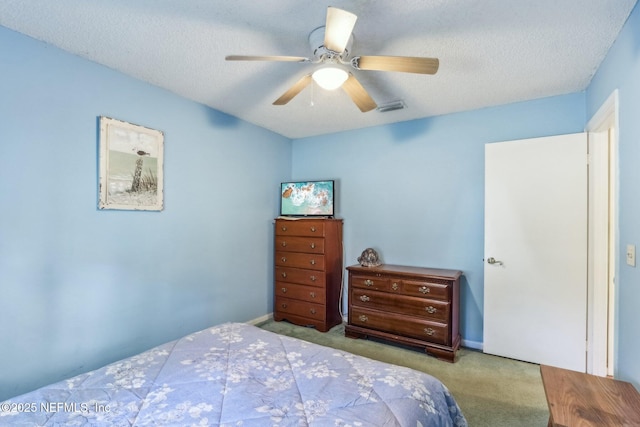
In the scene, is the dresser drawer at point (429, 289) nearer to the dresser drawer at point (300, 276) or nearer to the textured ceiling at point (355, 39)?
the dresser drawer at point (300, 276)

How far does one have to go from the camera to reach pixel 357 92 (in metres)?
2.11

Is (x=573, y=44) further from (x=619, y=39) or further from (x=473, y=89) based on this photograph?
(x=473, y=89)

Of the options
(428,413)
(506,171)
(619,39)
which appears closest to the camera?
(428,413)

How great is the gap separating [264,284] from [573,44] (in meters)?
3.56

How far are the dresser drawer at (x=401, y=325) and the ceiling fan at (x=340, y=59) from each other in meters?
2.11

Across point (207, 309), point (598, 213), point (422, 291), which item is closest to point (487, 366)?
point (422, 291)

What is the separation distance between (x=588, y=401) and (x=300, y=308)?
2676mm

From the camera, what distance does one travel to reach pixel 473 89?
263cm

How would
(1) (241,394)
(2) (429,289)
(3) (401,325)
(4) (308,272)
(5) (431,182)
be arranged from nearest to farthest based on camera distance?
(1) (241,394) < (2) (429,289) < (3) (401,325) < (5) (431,182) < (4) (308,272)

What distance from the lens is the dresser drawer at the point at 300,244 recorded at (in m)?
3.46

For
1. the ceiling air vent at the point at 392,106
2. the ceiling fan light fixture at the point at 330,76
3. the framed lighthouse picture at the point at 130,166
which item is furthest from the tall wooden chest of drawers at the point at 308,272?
the ceiling fan light fixture at the point at 330,76

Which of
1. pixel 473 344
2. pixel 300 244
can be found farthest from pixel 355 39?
pixel 473 344

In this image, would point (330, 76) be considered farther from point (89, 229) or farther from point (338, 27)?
point (89, 229)

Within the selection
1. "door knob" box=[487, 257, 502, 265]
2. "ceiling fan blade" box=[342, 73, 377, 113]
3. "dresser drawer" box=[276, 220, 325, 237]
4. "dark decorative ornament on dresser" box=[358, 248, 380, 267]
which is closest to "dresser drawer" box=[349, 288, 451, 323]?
"dark decorative ornament on dresser" box=[358, 248, 380, 267]
